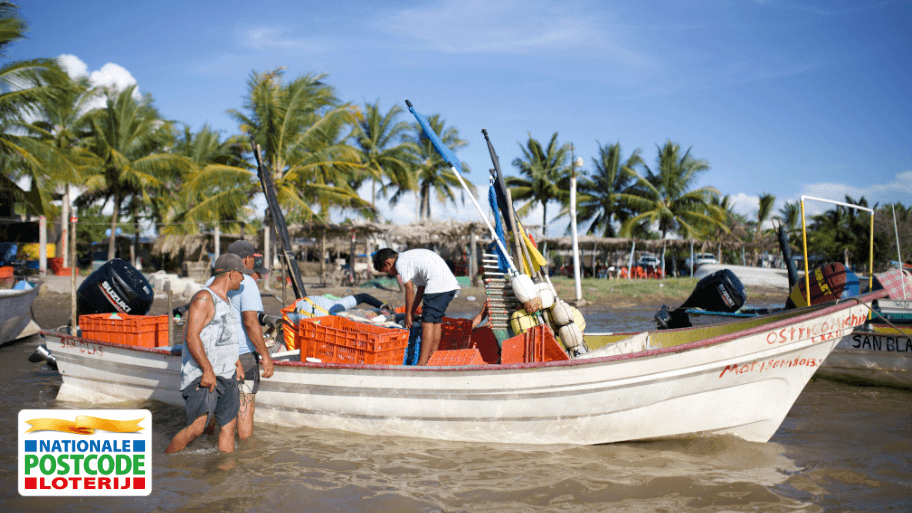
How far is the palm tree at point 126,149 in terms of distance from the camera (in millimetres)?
24500

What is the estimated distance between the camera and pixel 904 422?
6152mm

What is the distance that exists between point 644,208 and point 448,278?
29.0 meters

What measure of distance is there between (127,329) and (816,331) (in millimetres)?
6622

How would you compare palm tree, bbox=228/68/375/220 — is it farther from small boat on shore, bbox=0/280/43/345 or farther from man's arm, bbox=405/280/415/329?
man's arm, bbox=405/280/415/329

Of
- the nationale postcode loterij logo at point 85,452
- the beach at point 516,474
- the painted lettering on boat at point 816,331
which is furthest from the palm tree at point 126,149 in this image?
the painted lettering on boat at point 816,331

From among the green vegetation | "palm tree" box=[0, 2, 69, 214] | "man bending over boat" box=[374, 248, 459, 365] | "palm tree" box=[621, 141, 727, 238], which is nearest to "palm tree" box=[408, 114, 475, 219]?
the green vegetation

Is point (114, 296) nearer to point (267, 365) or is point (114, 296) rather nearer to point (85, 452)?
point (267, 365)

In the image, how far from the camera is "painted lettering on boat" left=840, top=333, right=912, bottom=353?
7469 millimetres

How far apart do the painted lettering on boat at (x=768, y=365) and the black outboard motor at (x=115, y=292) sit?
634 cm

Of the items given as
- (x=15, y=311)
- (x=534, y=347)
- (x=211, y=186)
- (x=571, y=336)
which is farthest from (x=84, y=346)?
(x=211, y=186)

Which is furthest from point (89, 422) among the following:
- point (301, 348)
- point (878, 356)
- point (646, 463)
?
point (878, 356)

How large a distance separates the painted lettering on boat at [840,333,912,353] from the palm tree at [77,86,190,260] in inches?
980

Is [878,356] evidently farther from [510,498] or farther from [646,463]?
[510,498]

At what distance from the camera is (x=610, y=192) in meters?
33.5
